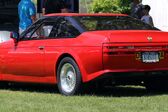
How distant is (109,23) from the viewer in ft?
35.0

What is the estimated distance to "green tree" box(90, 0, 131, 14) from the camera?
33.1 metres

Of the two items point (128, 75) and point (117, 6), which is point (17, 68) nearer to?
point (128, 75)

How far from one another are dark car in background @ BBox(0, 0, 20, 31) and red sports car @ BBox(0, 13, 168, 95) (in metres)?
4.90

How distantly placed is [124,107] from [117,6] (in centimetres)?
2540

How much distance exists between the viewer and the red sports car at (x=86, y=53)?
9.67 m

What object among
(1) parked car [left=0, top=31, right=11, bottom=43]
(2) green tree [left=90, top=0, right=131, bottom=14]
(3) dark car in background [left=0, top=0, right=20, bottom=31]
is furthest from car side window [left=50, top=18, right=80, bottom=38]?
(2) green tree [left=90, top=0, right=131, bottom=14]

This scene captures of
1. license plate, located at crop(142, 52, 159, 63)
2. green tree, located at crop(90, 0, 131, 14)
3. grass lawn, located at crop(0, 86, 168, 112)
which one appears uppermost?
license plate, located at crop(142, 52, 159, 63)

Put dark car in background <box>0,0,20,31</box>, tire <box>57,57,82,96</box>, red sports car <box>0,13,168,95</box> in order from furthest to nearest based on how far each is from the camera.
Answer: dark car in background <box>0,0,20,31</box> < tire <box>57,57,82,96</box> < red sports car <box>0,13,168,95</box>

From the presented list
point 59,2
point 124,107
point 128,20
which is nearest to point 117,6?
point 59,2

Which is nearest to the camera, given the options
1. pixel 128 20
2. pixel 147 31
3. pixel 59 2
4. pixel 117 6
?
pixel 147 31

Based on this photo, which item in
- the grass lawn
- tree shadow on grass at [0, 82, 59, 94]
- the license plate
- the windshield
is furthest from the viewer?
tree shadow on grass at [0, 82, 59, 94]

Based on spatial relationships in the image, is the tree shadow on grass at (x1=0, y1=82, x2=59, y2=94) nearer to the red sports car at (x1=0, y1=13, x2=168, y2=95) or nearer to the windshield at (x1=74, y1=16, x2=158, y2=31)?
the red sports car at (x1=0, y1=13, x2=168, y2=95)

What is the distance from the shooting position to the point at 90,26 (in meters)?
10.4

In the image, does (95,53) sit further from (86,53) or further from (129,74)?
(129,74)
